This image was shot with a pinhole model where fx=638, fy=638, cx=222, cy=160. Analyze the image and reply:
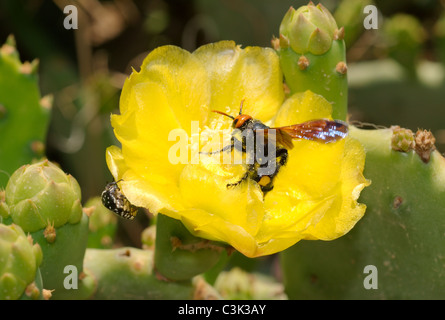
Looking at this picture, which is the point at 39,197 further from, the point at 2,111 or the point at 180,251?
the point at 2,111

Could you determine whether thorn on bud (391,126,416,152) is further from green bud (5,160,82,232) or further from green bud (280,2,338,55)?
green bud (5,160,82,232)

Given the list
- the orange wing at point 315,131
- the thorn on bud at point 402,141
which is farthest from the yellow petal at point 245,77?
the thorn on bud at point 402,141

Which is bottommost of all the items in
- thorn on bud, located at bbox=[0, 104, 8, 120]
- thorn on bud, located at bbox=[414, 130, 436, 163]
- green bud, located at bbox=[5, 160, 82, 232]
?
green bud, located at bbox=[5, 160, 82, 232]

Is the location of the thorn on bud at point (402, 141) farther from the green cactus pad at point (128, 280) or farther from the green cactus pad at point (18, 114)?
the green cactus pad at point (18, 114)

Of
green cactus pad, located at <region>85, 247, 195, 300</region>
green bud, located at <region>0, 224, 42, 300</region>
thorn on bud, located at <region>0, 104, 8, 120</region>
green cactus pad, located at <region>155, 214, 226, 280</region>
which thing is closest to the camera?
green bud, located at <region>0, 224, 42, 300</region>

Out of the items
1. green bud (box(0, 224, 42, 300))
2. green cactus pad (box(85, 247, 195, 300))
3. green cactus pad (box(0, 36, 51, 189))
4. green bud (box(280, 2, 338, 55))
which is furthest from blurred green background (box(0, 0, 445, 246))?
green bud (box(0, 224, 42, 300))

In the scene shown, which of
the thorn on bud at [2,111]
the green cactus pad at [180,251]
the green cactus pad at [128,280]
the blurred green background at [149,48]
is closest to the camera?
the green cactus pad at [180,251]
